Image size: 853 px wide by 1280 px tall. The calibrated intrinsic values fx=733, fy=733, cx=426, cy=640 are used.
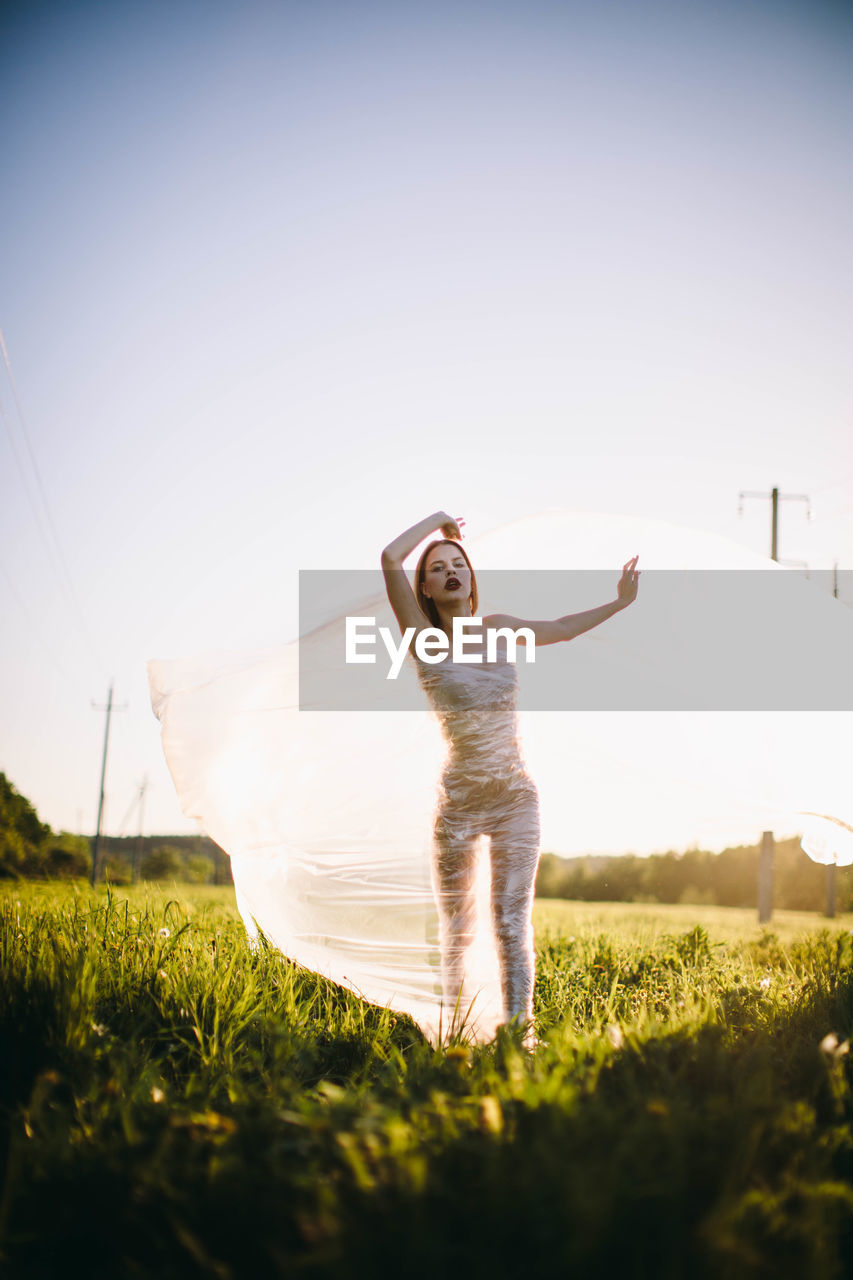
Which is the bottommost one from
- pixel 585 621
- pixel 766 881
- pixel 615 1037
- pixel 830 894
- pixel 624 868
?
pixel 624 868

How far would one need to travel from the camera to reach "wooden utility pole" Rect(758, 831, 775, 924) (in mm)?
15320

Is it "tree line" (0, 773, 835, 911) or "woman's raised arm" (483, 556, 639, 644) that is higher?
"woman's raised arm" (483, 556, 639, 644)

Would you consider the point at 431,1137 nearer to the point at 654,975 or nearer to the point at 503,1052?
the point at 503,1052

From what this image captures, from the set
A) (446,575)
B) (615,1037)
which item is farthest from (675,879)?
(615,1037)

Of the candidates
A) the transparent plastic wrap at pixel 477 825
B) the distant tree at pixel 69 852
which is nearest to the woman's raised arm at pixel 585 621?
the transparent plastic wrap at pixel 477 825

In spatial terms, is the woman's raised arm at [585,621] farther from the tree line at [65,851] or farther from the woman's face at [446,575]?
the tree line at [65,851]

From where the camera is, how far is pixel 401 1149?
58.9 inches

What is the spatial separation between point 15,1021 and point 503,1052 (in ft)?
5.46

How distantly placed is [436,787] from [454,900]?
52 centimetres

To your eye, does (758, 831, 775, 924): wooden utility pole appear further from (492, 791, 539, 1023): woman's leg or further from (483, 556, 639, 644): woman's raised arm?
(492, 791, 539, 1023): woman's leg

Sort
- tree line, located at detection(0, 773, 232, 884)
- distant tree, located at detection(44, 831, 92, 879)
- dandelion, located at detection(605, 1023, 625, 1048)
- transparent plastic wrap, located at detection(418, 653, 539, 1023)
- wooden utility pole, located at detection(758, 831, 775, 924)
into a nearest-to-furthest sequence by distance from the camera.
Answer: dandelion, located at detection(605, 1023, 625, 1048), transparent plastic wrap, located at detection(418, 653, 539, 1023), wooden utility pole, located at detection(758, 831, 775, 924), tree line, located at detection(0, 773, 232, 884), distant tree, located at detection(44, 831, 92, 879)

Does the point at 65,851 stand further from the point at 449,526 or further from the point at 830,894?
the point at 449,526

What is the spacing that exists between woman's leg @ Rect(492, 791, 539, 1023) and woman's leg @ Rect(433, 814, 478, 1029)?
14cm

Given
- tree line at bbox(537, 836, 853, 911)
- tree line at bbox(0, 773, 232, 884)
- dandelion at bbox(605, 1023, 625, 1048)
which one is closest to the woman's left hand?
dandelion at bbox(605, 1023, 625, 1048)
